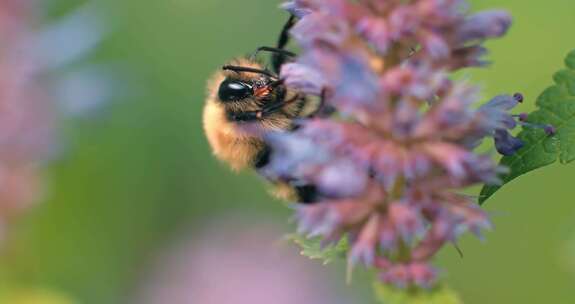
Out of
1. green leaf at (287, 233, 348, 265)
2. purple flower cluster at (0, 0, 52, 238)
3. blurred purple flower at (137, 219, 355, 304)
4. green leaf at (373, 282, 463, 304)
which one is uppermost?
purple flower cluster at (0, 0, 52, 238)

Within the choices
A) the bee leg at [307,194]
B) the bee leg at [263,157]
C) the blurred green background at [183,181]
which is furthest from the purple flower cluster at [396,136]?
the blurred green background at [183,181]

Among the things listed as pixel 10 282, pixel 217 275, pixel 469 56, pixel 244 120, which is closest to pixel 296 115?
pixel 244 120

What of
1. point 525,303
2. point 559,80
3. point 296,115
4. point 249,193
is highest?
point 249,193

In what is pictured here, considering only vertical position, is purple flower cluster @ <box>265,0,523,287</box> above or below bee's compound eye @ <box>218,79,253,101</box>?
below

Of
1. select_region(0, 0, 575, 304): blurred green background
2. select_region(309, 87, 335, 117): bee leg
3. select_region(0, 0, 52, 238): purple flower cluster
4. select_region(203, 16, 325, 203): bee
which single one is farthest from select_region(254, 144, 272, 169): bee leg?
A: select_region(0, 0, 575, 304): blurred green background

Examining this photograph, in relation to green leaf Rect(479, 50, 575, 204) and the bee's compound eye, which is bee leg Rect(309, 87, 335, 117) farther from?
green leaf Rect(479, 50, 575, 204)

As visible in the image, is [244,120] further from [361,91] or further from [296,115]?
[361,91]

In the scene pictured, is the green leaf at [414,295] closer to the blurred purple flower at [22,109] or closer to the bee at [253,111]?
the bee at [253,111]
